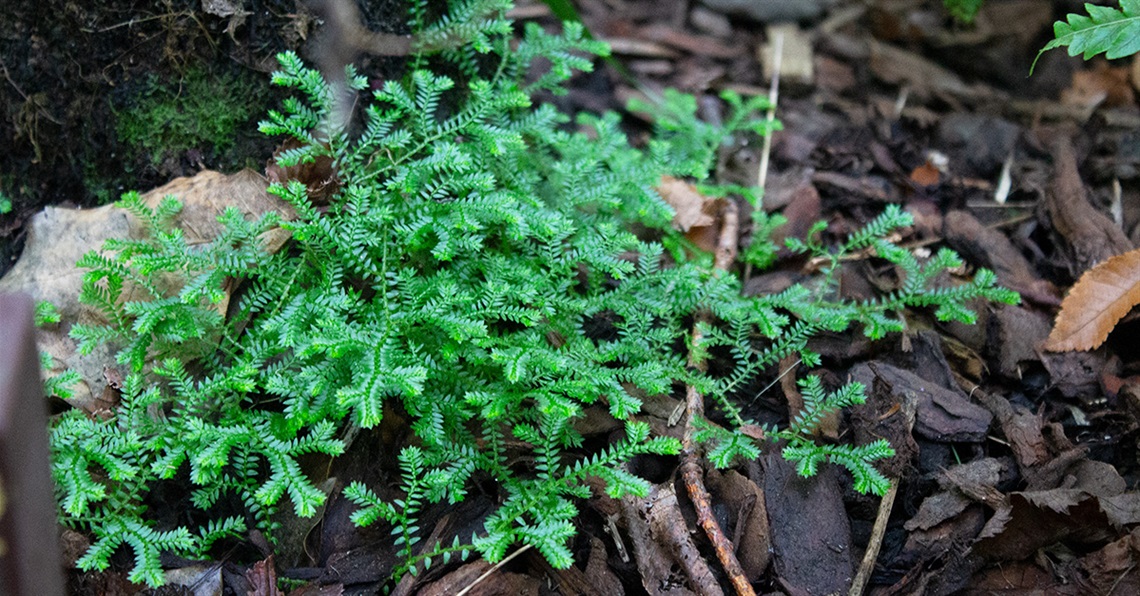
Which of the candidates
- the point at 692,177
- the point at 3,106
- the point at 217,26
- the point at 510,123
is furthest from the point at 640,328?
the point at 3,106

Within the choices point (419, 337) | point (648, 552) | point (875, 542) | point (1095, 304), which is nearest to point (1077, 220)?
point (1095, 304)

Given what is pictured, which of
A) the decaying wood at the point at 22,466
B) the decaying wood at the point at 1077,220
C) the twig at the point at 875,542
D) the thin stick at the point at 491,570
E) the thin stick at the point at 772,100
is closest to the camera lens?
the decaying wood at the point at 22,466

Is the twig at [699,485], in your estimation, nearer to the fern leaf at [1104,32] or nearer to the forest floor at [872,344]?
the forest floor at [872,344]

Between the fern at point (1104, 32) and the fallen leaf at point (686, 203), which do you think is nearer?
the fern at point (1104, 32)

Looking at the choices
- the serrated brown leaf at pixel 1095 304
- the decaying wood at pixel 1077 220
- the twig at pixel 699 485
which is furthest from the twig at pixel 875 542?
the decaying wood at pixel 1077 220

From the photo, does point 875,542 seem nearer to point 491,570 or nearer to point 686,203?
point 491,570

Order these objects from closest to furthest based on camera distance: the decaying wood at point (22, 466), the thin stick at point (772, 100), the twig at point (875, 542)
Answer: the decaying wood at point (22, 466), the twig at point (875, 542), the thin stick at point (772, 100)
